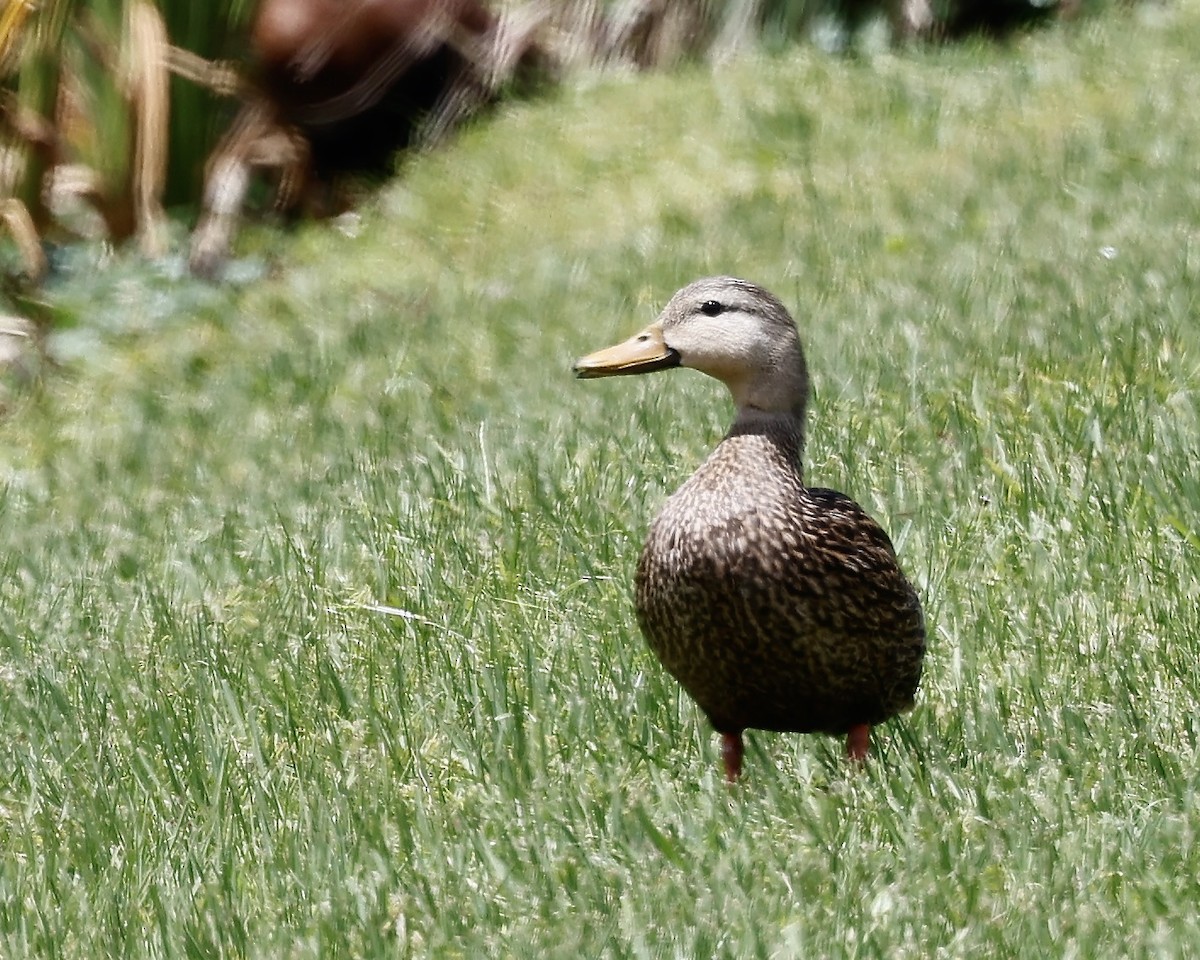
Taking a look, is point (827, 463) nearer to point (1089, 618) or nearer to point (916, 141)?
point (1089, 618)

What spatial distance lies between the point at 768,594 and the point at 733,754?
0.43 m

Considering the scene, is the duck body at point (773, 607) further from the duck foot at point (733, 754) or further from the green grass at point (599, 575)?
the green grass at point (599, 575)

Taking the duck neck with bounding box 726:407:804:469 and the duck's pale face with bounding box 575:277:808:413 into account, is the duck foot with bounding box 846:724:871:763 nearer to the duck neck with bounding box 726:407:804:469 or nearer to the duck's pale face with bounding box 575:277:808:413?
the duck neck with bounding box 726:407:804:469

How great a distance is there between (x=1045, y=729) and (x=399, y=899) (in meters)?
1.35

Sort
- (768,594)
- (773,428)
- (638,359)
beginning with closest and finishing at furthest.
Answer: (768,594)
(773,428)
(638,359)

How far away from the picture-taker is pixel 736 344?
4.11m

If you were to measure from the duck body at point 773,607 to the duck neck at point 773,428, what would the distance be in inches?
4.4

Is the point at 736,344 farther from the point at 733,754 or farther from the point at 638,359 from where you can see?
the point at 733,754

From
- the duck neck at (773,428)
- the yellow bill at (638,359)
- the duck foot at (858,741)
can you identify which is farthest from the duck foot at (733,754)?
the yellow bill at (638,359)

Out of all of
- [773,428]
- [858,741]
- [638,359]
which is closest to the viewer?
[858,741]

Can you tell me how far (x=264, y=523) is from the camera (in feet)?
19.5

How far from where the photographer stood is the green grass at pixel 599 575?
134 inches

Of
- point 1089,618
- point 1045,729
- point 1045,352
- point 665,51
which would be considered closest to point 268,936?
point 1045,729

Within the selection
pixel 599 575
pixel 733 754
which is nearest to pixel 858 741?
pixel 733 754
